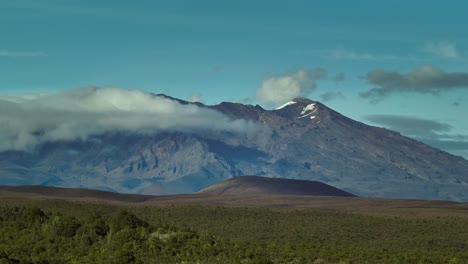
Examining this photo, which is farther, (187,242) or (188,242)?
(187,242)

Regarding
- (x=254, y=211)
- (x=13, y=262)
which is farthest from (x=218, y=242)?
(x=254, y=211)

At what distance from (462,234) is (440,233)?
271cm

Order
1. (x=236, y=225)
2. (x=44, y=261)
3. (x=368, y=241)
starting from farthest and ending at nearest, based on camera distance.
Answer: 1. (x=236, y=225)
2. (x=368, y=241)
3. (x=44, y=261)

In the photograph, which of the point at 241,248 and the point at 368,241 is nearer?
the point at 241,248

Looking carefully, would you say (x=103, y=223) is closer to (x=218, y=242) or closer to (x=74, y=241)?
(x=74, y=241)

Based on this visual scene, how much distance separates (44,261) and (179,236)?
618 inches

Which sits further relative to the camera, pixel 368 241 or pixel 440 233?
pixel 440 233

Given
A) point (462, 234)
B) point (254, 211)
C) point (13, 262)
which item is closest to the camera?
point (13, 262)

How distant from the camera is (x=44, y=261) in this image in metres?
46.2

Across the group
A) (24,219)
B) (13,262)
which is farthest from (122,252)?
(24,219)

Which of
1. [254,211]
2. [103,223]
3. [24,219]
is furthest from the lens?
[254,211]

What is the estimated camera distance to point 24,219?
229 feet

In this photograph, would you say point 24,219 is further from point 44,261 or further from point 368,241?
point 368,241

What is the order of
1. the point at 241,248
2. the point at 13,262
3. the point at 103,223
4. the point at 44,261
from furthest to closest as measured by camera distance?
the point at 103,223 < the point at 241,248 < the point at 44,261 < the point at 13,262
